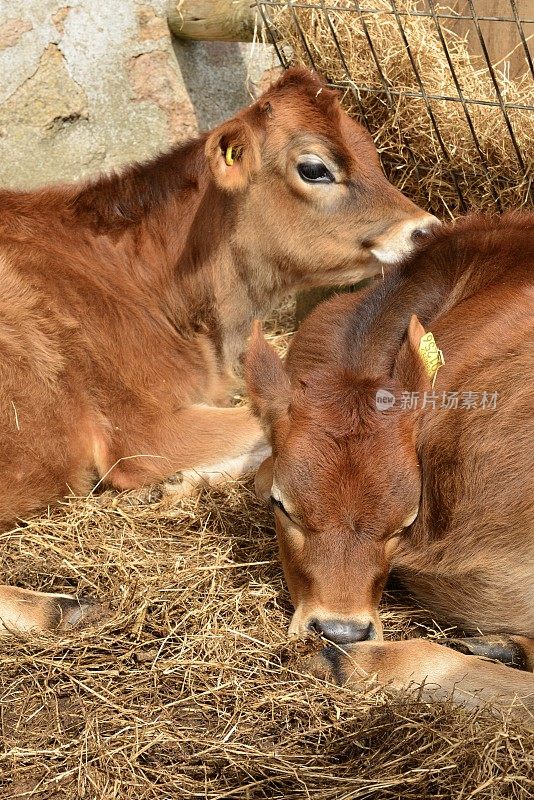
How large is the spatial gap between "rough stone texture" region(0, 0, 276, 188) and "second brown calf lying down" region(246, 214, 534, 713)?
11.2 feet

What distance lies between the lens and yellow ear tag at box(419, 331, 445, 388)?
3807mm

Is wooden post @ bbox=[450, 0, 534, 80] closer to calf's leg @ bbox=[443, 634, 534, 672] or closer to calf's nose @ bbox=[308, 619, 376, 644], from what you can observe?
calf's leg @ bbox=[443, 634, 534, 672]

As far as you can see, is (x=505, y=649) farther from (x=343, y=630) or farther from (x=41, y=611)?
(x=41, y=611)

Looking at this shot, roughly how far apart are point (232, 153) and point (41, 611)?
107 inches

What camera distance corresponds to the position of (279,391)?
390 centimetres

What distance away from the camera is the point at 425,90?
6.38m

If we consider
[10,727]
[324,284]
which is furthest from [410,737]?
[324,284]

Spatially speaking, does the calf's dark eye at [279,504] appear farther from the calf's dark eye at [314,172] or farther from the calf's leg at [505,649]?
the calf's dark eye at [314,172]

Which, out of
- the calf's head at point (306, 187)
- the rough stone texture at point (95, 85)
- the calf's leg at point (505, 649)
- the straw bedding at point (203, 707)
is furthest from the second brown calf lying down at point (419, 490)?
the rough stone texture at point (95, 85)

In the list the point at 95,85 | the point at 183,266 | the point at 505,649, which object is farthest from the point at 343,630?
the point at 95,85

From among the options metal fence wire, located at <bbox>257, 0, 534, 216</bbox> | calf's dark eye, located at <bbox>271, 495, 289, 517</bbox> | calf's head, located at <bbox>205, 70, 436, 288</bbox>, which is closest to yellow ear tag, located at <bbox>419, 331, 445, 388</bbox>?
calf's dark eye, located at <bbox>271, 495, 289, 517</bbox>

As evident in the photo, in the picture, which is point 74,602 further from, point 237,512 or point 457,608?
point 457,608

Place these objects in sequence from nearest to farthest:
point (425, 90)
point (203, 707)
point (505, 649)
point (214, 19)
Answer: point (203, 707)
point (505, 649)
point (425, 90)
point (214, 19)

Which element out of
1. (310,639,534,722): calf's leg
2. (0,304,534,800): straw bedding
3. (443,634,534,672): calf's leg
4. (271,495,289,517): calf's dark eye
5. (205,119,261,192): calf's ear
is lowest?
(443,634,534,672): calf's leg
